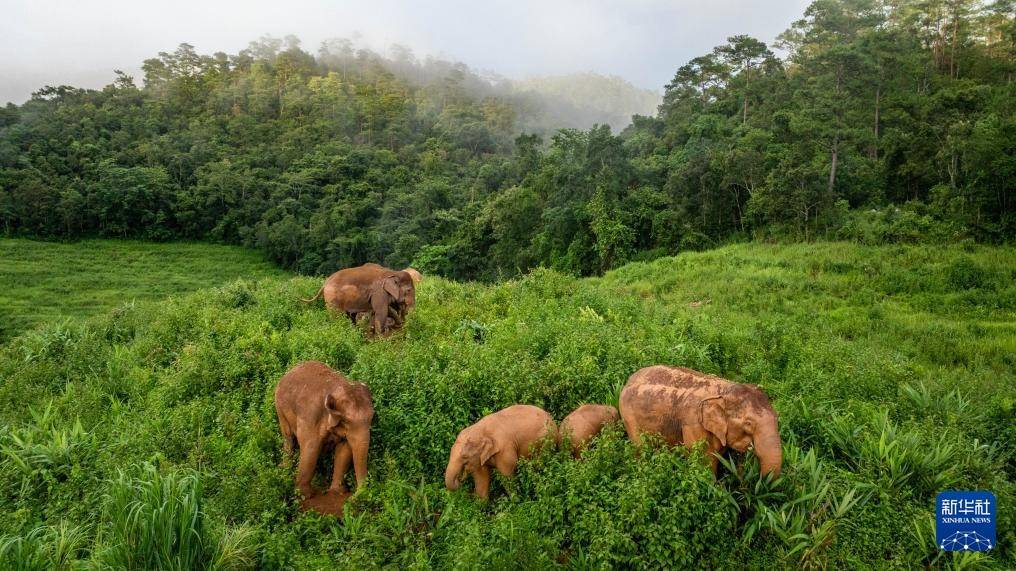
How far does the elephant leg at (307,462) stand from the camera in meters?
5.55

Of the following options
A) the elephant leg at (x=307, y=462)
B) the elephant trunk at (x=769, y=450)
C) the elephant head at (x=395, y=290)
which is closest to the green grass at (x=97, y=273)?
the elephant head at (x=395, y=290)

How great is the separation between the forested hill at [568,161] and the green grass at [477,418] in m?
18.6

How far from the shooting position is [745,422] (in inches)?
189

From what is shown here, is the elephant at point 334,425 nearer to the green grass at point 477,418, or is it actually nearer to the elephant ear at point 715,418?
the green grass at point 477,418

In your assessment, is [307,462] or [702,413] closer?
[702,413]

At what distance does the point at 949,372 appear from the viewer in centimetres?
1018

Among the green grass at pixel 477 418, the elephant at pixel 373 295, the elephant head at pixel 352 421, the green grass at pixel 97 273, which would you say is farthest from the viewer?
the green grass at pixel 97 273

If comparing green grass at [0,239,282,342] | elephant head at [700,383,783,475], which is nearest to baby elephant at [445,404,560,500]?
elephant head at [700,383,783,475]

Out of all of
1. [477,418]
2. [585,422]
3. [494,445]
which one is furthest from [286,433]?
[585,422]

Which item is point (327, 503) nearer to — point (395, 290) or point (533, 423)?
point (533, 423)

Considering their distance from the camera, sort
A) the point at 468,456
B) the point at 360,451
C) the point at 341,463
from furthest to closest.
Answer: the point at 341,463 < the point at 360,451 < the point at 468,456

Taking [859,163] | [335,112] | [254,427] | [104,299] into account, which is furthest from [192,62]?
[254,427]

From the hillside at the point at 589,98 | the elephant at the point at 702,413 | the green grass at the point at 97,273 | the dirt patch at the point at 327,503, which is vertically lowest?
the green grass at the point at 97,273

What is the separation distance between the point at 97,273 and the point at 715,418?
48.8 m
